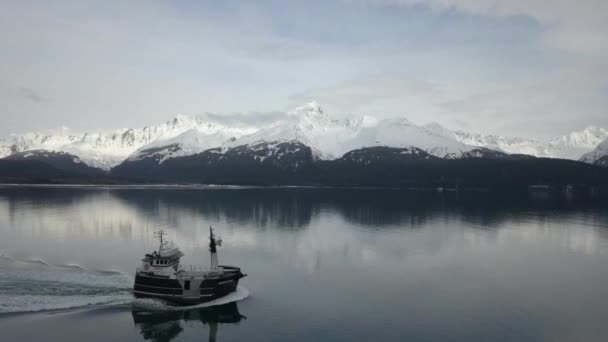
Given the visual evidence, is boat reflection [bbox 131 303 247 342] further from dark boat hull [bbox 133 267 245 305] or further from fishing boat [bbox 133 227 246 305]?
fishing boat [bbox 133 227 246 305]

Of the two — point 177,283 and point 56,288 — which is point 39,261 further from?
point 177,283

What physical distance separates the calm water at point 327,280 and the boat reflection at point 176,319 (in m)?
0.21

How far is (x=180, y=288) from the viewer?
59.0 meters

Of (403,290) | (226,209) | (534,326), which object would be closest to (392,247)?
(403,290)

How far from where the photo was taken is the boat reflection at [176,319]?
167 ft

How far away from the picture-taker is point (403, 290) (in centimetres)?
6594

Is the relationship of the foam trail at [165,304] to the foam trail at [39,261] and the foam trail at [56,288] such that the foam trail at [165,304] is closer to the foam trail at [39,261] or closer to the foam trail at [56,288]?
the foam trail at [56,288]

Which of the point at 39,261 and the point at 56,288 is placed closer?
the point at 56,288

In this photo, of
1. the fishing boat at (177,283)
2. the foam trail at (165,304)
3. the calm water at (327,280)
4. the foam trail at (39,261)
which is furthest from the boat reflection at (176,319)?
the foam trail at (39,261)

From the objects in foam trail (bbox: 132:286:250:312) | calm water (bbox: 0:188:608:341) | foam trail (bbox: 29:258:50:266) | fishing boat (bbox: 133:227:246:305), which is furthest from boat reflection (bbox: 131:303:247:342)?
foam trail (bbox: 29:258:50:266)

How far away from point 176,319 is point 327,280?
79.9ft

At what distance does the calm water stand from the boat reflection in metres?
0.21

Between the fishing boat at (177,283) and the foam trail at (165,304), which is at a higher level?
the fishing boat at (177,283)

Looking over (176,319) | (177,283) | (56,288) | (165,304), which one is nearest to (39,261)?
(56,288)
